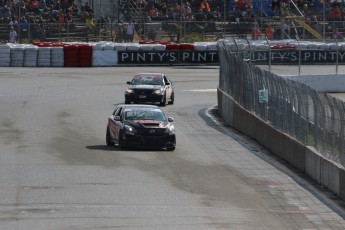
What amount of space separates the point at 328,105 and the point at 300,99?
A: 325cm

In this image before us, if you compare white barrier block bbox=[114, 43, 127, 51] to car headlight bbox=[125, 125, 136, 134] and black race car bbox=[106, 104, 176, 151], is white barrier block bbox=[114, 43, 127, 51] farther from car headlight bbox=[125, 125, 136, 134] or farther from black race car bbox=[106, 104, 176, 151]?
car headlight bbox=[125, 125, 136, 134]

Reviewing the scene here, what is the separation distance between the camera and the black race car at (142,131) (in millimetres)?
29297

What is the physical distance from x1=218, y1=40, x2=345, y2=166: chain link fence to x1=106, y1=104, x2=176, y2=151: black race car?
9.81 ft

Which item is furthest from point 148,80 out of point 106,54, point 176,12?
point 176,12

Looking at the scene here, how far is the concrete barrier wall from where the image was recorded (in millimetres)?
22609

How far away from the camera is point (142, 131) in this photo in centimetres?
2925

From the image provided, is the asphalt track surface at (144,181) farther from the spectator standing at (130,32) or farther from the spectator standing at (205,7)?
the spectator standing at (205,7)

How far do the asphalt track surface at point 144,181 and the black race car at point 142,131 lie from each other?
1.13ft

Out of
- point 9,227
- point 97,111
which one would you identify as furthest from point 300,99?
point 97,111

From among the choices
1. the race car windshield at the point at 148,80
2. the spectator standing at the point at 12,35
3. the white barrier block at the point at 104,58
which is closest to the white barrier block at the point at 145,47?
the white barrier block at the point at 104,58

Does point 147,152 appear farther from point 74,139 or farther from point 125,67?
point 125,67

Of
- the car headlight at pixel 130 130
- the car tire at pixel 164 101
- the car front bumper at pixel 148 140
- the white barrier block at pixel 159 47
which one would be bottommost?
the car tire at pixel 164 101

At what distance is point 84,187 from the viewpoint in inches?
881

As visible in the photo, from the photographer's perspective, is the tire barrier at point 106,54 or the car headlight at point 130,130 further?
the tire barrier at point 106,54
